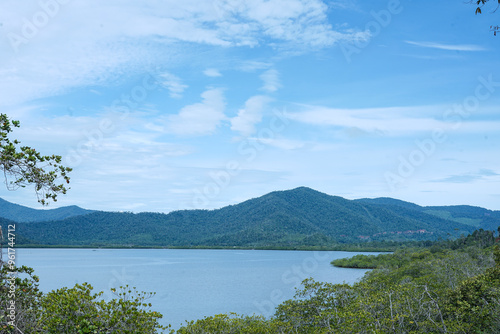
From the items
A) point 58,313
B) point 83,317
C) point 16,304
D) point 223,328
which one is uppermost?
point 16,304

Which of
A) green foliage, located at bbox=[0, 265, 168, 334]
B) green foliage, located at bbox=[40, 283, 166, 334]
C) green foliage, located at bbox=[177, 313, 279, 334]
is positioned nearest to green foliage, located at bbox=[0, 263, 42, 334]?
green foliage, located at bbox=[0, 265, 168, 334]

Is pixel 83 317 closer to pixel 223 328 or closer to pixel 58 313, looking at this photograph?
pixel 58 313

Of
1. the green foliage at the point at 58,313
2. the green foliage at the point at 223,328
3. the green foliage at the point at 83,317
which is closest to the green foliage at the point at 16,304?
the green foliage at the point at 58,313

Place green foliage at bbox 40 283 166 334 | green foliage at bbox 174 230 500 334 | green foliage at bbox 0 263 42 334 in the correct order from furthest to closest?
green foliage at bbox 174 230 500 334, green foliage at bbox 40 283 166 334, green foliage at bbox 0 263 42 334

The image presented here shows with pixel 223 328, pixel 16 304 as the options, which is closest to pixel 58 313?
pixel 16 304

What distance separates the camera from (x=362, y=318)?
14000mm

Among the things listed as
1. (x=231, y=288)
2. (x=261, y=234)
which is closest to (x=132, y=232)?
(x=261, y=234)

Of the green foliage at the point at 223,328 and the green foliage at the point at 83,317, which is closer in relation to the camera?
the green foliage at the point at 83,317

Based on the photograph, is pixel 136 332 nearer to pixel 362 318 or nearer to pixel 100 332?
pixel 100 332

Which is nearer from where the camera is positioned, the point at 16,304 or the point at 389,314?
the point at 16,304

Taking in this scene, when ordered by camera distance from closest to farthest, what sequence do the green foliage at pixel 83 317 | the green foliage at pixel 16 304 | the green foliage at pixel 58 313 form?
1. the green foliage at pixel 16 304
2. the green foliage at pixel 58 313
3. the green foliage at pixel 83 317

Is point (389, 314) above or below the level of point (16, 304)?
below

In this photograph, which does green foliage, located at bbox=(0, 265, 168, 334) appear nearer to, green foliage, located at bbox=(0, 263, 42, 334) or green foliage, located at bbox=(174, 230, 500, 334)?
green foliage, located at bbox=(0, 263, 42, 334)

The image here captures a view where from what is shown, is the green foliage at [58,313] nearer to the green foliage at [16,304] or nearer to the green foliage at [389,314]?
the green foliage at [16,304]
